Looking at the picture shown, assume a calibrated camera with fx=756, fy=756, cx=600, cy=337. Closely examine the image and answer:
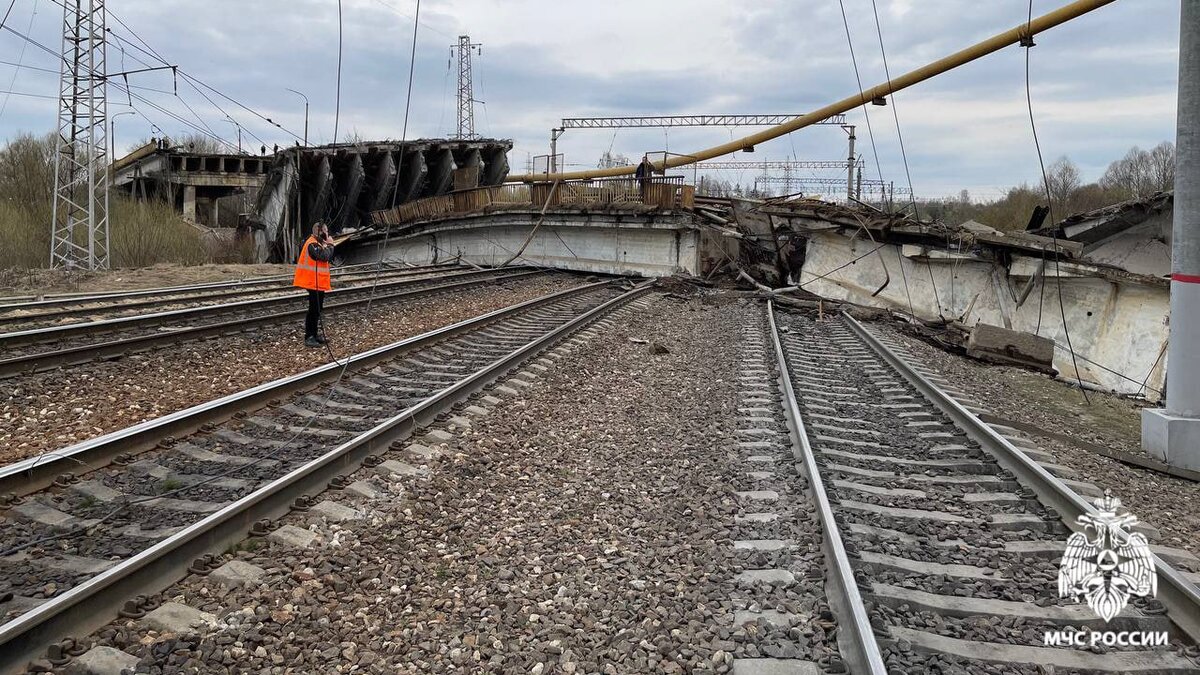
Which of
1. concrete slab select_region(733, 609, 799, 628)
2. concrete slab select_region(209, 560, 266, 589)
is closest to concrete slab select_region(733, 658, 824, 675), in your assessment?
concrete slab select_region(733, 609, 799, 628)

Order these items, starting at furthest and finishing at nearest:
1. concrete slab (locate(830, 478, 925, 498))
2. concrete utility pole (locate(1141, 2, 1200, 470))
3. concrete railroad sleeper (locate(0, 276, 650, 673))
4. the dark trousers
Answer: the dark trousers, concrete utility pole (locate(1141, 2, 1200, 470)), concrete slab (locate(830, 478, 925, 498)), concrete railroad sleeper (locate(0, 276, 650, 673))

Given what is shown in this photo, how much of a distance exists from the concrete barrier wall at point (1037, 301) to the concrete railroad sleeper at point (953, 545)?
32.6ft

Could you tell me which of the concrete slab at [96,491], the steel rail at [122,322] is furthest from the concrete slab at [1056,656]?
the steel rail at [122,322]

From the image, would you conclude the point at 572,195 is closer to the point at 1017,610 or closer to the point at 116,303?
the point at 116,303

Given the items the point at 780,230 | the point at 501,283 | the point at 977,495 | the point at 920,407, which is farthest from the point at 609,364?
the point at 780,230

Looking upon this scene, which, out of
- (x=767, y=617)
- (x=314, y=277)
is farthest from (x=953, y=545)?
(x=314, y=277)

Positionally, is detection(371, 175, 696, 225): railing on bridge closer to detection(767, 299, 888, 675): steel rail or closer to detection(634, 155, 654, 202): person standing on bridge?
Result: detection(634, 155, 654, 202): person standing on bridge

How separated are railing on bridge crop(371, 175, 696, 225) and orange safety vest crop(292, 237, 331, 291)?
14.9m

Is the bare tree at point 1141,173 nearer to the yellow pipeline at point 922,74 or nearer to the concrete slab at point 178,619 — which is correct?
the yellow pipeline at point 922,74

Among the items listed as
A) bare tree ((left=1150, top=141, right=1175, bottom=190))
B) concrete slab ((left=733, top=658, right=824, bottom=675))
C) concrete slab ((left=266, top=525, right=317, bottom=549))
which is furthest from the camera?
bare tree ((left=1150, top=141, right=1175, bottom=190))

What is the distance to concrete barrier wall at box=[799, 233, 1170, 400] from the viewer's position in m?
14.9

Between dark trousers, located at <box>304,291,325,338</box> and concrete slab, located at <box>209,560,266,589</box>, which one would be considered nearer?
concrete slab, located at <box>209,560,266,589</box>

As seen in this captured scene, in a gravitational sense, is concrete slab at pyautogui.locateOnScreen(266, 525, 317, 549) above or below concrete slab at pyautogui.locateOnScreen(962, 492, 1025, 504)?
below

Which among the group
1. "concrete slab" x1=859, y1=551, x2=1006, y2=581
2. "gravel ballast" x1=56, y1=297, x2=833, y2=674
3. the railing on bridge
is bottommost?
"gravel ballast" x1=56, y1=297, x2=833, y2=674
